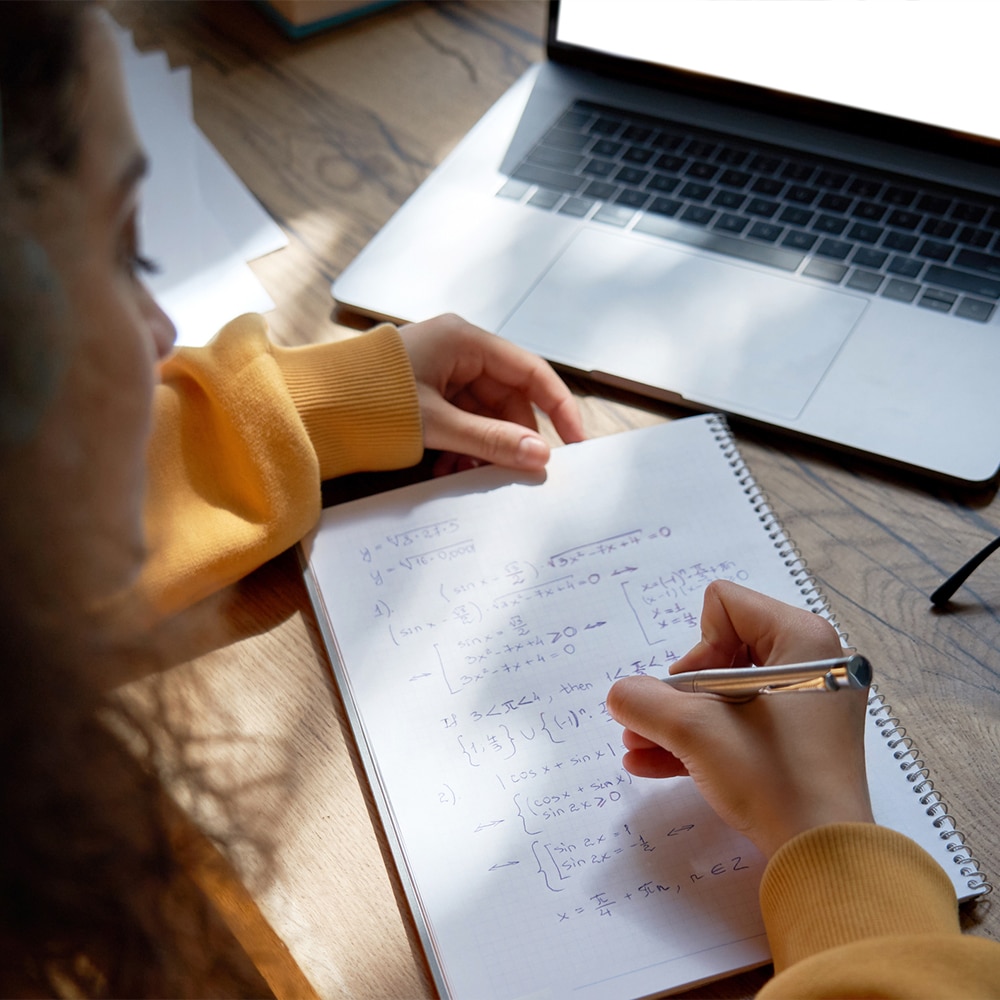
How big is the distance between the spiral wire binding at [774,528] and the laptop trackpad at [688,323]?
0.03 meters

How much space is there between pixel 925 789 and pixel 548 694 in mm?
223

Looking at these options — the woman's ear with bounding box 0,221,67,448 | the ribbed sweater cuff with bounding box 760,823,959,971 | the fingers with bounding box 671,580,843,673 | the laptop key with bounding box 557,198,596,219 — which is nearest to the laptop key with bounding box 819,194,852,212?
the laptop key with bounding box 557,198,596,219

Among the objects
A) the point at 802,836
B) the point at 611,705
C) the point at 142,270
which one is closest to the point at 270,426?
the point at 142,270

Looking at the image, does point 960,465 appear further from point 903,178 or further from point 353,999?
point 353,999

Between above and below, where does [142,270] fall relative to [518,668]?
above

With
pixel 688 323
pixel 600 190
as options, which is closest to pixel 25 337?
pixel 688 323

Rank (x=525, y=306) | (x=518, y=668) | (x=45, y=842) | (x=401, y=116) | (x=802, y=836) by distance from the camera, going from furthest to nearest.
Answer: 1. (x=401, y=116)
2. (x=525, y=306)
3. (x=518, y=668)
4. (x=802, y=836)
5. (x=45, y=842)

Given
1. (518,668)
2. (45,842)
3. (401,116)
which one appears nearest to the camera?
(45,842)

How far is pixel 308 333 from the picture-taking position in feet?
2.93

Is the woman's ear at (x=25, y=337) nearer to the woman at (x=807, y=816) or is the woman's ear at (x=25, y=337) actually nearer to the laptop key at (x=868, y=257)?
the woman at (x=807, y=816)

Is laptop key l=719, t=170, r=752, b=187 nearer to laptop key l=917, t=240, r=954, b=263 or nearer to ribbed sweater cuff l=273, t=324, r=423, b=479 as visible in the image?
laptop key l=917, t=240, r=954, b=263

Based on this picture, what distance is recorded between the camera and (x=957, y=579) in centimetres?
69

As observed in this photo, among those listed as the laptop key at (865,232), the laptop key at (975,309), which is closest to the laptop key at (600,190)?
the laptop key at (865,232)

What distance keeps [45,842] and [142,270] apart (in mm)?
327
